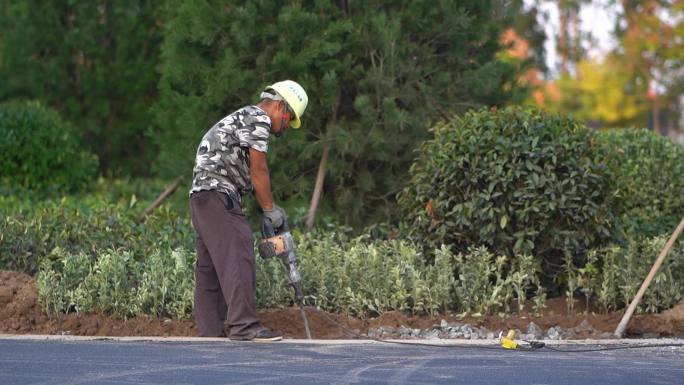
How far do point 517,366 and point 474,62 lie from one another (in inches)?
213

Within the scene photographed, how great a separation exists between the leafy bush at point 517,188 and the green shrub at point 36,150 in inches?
267

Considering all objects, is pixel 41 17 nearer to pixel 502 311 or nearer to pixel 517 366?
pixel 502 311

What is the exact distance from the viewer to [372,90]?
11094 mm

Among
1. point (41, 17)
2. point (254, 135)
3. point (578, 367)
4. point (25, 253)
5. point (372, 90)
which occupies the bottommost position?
→ point (578, 367)

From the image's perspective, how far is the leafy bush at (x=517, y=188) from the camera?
9016 millimetres

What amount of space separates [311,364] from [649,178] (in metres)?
6.28

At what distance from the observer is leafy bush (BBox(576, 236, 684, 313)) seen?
8773 mm

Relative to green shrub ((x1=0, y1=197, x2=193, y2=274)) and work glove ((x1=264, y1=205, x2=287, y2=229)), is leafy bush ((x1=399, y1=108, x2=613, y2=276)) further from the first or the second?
green shrub ((x1=0, y1=197, x2=193, y2=274))

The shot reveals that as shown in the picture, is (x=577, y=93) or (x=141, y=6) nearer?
(x=141, y=6)

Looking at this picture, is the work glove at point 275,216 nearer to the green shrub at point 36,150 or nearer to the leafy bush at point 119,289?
the leafy bush at point 119,289

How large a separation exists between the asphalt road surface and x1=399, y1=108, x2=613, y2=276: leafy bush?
160 centimetres

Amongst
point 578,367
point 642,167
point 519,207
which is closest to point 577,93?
point 642,167

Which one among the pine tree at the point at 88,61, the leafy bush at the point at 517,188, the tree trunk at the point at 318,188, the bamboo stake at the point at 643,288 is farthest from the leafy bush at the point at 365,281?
the pine tree at the point at 88,61

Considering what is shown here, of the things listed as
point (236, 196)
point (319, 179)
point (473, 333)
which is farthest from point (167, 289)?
point (319, 179)
